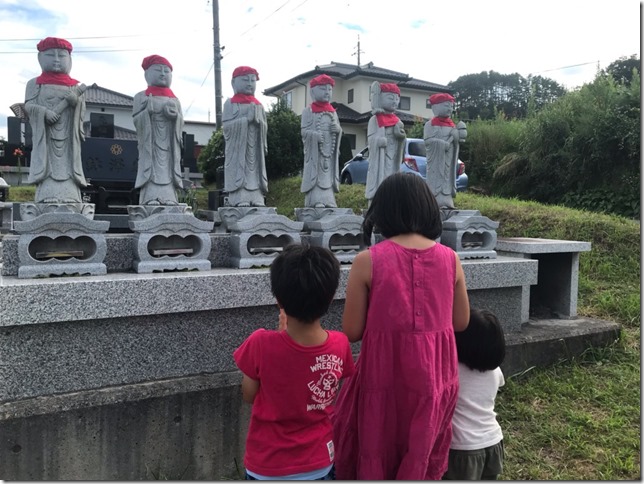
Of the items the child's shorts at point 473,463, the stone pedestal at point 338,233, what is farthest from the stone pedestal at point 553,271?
the child's shorts at point 473,463

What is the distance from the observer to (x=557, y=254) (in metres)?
5.21

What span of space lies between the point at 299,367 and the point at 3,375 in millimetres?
1810

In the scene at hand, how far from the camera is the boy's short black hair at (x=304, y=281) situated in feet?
6.09

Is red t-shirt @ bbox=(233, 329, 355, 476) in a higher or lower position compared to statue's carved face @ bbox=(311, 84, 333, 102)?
lower

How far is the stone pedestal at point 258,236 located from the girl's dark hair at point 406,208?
1774mm

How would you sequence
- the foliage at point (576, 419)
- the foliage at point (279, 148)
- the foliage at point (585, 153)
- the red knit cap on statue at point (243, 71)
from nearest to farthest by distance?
1. the foliage at point (576, 419)
2. the red knit cap on statue at point (243, 71)
3. the foliage at point (585, 153)
4. the foliage at point (279, 148)

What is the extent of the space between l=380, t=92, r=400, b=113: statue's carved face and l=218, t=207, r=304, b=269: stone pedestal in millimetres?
1454

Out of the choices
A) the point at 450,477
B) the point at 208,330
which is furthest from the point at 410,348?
the point at 208,330

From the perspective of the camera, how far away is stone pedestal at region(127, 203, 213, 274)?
336cm

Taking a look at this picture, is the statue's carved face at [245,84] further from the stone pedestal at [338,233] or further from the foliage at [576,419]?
the foliage at [576,419]

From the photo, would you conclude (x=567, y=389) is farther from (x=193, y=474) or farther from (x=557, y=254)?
(x=193, y=474)

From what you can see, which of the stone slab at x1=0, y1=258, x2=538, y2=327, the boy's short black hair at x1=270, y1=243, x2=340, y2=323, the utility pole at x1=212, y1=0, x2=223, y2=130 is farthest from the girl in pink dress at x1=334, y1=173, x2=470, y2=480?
the utility pole at x1=212, y1=0, x2=223, y2=130

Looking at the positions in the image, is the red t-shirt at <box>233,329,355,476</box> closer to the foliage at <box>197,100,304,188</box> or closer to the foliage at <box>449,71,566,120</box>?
the foliage at <box>197,100,304,188</box>

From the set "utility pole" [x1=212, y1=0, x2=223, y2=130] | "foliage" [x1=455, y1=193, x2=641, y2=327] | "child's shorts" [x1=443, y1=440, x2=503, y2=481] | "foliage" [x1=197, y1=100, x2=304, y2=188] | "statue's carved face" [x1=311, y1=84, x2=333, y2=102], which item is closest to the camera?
"child's shorts" [x1=443, y1=440, x2=503, y2=481]
